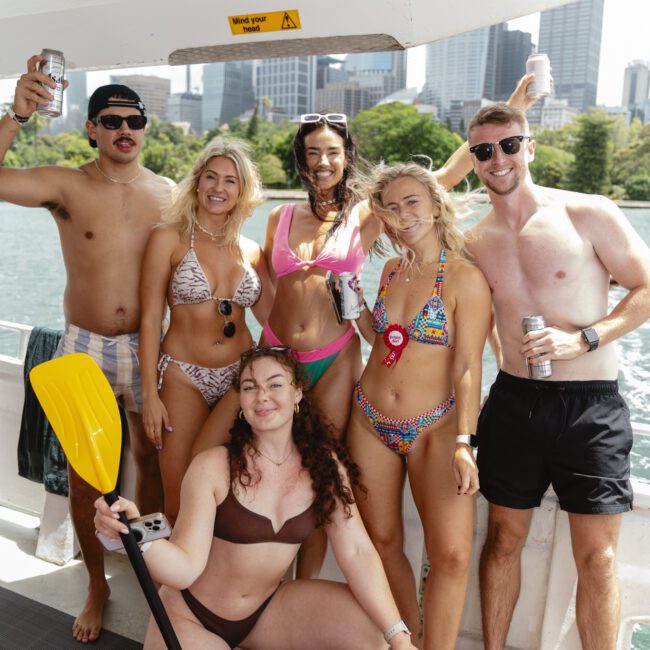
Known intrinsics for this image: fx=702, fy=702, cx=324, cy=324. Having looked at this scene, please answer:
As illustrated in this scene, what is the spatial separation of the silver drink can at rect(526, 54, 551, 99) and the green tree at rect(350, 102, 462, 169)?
1624 inches

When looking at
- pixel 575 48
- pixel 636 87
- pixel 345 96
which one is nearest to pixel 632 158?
pixel 636 87

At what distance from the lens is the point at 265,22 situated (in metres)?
2.37

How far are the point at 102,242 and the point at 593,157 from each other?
4454 centimetres

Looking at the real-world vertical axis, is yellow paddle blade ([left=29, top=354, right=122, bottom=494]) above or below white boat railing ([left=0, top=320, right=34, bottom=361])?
above

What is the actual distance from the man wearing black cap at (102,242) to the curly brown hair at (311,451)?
2.41 ft

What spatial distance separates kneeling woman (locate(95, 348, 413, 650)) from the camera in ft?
6.45

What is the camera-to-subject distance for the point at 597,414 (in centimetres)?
215

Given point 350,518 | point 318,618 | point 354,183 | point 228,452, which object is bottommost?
point 318,618

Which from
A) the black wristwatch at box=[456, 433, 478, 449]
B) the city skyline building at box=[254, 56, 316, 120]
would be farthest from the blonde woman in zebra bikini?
the city skyline building at box=[254, 56, 316, 120]

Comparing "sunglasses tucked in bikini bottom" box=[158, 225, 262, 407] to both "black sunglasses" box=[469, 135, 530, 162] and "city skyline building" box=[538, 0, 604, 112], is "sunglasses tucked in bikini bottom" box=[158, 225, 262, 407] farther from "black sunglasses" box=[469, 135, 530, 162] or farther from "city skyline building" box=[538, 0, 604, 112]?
"city skyline building" box=[538, 0, 604, 112]

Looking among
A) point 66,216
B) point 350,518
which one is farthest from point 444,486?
point 66,216

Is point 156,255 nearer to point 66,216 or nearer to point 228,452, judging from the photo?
point 66,216

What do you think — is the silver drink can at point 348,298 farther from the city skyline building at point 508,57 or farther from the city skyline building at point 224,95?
the city skyline building at point 508,57

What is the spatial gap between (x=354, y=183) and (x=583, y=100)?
63511 millimetres
